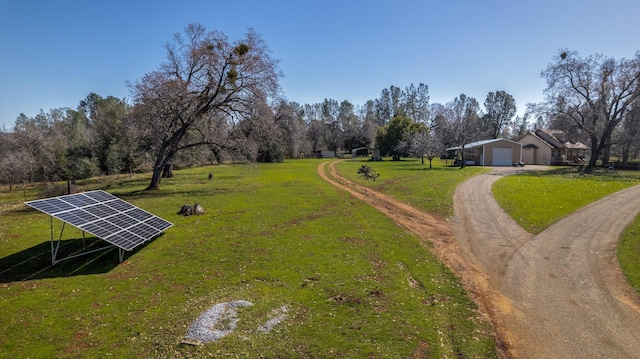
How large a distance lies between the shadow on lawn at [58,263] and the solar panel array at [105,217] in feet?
3.24

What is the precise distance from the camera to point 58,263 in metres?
13.6

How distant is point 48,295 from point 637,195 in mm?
36583

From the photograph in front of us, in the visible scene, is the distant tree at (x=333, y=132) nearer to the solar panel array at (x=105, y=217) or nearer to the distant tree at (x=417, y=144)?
the distant tree at (x=417, y=144)

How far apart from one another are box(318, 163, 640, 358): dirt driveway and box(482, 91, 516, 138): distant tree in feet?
358

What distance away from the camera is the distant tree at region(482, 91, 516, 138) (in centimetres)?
12100

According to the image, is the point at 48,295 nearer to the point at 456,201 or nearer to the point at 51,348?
the point at 51,348

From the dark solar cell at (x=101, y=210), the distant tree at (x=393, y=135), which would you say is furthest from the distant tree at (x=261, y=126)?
the distant tree at (x=393, y=135)

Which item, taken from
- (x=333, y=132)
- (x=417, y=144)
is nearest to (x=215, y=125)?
(x=417, y=144)

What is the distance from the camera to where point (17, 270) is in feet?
42.1

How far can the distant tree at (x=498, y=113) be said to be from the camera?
121m

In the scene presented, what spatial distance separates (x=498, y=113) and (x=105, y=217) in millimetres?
132342

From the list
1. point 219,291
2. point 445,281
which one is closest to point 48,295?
point 219,291

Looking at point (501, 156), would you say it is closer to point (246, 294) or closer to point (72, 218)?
point (246, 294)

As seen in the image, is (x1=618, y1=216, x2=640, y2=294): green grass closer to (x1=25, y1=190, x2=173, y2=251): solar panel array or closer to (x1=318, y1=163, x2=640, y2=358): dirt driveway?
(x1=318, y1=163, x2=640, y2=358): dirt driveway
